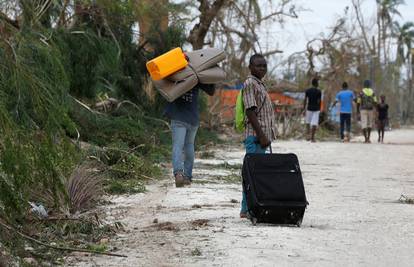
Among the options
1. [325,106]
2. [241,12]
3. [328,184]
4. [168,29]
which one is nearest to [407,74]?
[325,106]

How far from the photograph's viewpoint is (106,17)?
17156mm

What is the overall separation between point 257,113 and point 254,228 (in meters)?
1.33

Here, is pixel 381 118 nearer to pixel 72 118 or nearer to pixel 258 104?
pixel 72 118

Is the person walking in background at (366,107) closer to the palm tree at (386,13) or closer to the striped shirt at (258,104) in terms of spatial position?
the striped shirt at (258,104)

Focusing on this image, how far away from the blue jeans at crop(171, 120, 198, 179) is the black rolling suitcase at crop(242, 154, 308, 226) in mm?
2980

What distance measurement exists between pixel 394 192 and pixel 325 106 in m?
21.2

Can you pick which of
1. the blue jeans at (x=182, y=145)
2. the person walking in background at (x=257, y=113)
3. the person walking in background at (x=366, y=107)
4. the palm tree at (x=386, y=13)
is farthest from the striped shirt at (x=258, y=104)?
the palm tree at (x=386, y=13)

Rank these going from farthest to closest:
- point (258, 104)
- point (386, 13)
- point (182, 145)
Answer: point (386, 13), point (182, 145), point (258, 104)

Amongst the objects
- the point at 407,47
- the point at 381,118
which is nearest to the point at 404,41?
the point at 407,47

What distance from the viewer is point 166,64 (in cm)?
1055

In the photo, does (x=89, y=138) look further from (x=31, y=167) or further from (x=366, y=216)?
(x=31, y=167)

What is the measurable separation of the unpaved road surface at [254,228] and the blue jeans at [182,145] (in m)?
0.29

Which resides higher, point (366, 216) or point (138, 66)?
point (138, 66)

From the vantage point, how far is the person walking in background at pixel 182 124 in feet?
35.9
